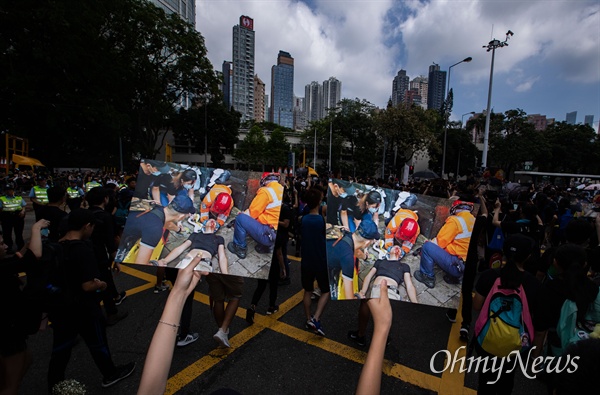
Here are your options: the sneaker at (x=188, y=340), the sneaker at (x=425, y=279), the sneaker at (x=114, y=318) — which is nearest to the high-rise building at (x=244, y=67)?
the sneaker at (x=114, y=318)

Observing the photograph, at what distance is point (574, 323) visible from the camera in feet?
7.74

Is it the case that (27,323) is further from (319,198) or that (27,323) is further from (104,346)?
(319,198)

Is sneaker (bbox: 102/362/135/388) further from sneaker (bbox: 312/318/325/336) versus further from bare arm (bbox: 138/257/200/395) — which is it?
bare arm (bbox: 138/257/200/395)

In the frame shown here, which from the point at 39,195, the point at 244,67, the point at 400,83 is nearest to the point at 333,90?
the point at 400,83

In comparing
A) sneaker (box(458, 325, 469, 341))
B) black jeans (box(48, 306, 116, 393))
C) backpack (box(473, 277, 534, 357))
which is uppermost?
backpack (box(473, 277, 534, 357))

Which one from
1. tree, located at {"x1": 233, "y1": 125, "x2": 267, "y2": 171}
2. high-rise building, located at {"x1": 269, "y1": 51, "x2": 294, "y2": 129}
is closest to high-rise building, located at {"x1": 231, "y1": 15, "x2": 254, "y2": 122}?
high-rise building, located at {"x1": 269, "y1": 51, "x2": 294, "y2": 129}

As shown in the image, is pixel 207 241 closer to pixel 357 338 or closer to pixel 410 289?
pixel 410 289

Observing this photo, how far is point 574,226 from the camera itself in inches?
124

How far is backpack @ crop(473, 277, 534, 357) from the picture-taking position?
231 cm

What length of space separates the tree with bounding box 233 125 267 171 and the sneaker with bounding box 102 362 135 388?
50.7 m

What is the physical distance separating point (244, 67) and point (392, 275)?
15624 cm

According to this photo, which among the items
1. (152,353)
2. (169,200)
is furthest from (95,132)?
(152,353)

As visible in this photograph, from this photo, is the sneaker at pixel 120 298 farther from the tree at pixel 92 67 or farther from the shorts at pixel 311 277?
the tree at pixel 92 67

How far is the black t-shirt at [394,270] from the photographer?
2.64m
